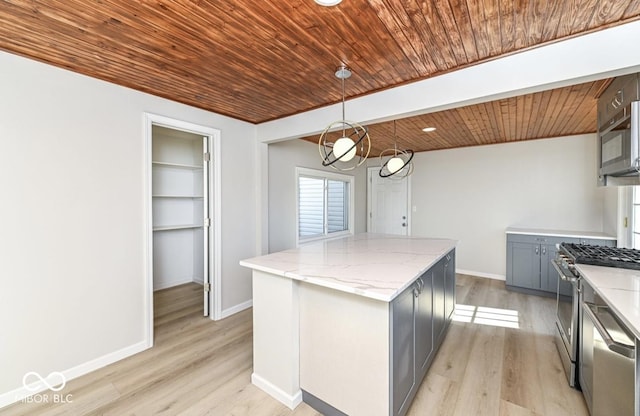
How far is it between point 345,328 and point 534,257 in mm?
3805

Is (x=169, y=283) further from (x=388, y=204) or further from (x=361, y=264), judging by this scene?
(x=388, y=204)

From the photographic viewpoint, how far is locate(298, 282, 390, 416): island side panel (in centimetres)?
158

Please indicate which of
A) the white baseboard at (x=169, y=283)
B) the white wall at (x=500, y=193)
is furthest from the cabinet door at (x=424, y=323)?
the white baseboard at (x=169, y=283)

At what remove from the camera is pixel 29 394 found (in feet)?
6.68

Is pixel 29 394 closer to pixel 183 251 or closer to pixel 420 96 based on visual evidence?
pixel 183 251

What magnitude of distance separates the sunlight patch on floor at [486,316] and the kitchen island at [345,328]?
1.15m

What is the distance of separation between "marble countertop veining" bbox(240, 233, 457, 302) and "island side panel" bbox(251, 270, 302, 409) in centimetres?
14

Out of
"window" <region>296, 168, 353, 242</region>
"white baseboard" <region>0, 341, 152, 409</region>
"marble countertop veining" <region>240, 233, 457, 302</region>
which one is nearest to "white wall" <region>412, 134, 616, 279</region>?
"window" <region>296, 168, 353, 242</region>

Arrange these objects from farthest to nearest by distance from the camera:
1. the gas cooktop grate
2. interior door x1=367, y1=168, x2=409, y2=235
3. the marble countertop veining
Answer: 1. interior door x1=367, y1=168, x2=409, y2=235
2. the gas cooktop grate
3. the marble countertop veining

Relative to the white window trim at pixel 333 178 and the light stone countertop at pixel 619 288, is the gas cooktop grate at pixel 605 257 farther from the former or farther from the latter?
the white window trim at pixel 333 178

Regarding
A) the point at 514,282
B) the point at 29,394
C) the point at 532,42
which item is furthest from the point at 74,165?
the point at 514,282

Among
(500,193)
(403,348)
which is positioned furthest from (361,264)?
(500,193)

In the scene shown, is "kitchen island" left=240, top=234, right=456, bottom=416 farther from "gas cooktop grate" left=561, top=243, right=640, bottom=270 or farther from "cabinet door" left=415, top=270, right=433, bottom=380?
"gas cooktop grate" left=561, top=243, right=640, bottom=270

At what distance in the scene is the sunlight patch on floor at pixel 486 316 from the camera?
3195 millimetres
